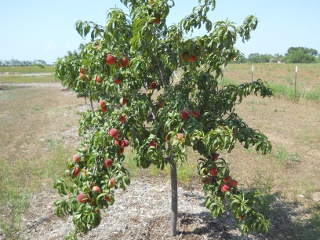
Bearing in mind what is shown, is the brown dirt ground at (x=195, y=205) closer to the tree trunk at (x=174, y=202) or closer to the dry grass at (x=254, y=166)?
the dry grass at (x=254, y=166)

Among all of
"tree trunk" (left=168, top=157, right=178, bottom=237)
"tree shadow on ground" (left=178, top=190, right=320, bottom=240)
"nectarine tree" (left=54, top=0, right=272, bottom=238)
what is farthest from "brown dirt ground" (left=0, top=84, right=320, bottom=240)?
"nectarine tree" (left=54, top=0, right=272, bottom=238)

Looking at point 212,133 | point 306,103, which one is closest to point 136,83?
point 212,133

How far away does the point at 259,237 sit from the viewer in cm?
380

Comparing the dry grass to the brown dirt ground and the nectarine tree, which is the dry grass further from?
the nectarine tree

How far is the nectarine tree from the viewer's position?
227 centimetres

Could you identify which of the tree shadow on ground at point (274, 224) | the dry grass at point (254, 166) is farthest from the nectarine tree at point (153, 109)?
the dry grass at point (254, 166)

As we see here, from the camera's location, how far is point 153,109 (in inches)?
114

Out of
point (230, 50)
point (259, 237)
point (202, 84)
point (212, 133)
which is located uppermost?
point (230, 50)

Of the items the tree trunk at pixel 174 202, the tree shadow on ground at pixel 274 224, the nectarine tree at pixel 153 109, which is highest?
the nectarine tree at pixel 153 109

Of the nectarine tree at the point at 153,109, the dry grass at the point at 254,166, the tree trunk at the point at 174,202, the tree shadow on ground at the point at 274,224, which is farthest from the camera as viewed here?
the dry grass at the point at 254,166

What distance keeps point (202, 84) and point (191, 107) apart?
395 mm

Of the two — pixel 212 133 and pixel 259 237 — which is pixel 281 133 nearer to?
pixel 259 237

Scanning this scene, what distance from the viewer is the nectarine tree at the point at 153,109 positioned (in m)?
2.27

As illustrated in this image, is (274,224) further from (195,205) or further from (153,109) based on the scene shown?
(153,109)
